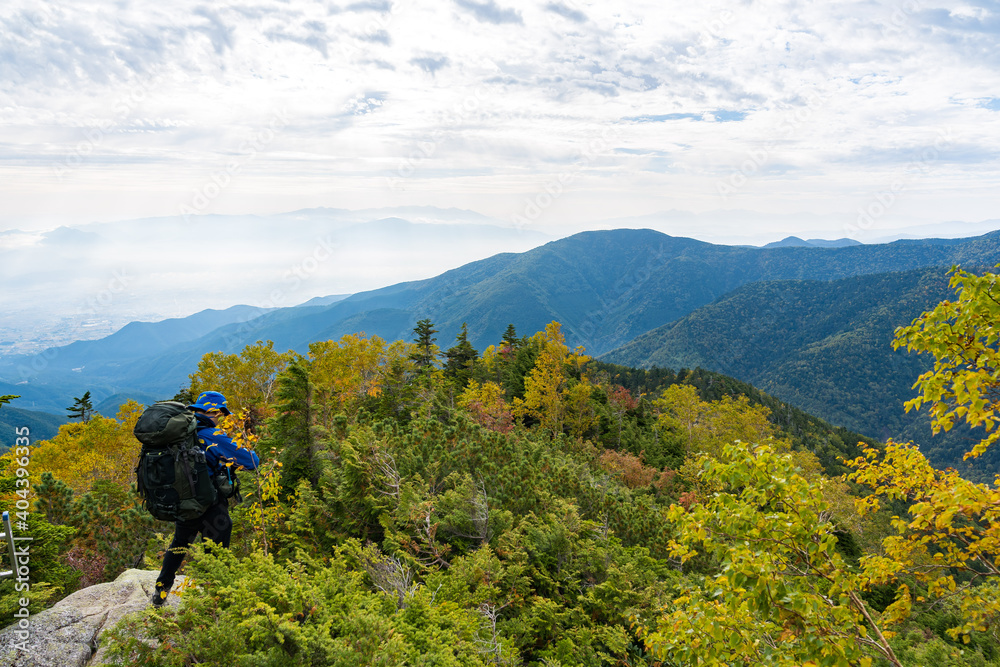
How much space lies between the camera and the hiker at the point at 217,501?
6.16m

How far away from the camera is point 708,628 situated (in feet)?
14.2

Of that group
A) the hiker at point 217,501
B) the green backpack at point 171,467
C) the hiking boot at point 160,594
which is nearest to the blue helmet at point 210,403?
the hiker at point 217,501

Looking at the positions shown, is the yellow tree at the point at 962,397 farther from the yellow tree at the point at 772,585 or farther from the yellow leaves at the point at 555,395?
the yellow leaves at the point at 555,395

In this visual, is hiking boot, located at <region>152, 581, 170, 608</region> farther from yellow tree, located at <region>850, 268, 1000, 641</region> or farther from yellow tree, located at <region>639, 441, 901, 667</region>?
yellow tree, located at <region>850, 268, 1000, 641</region>

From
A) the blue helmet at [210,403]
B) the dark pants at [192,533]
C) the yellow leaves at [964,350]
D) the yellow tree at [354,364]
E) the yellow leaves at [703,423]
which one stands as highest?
the yellow leaves at [964,350]

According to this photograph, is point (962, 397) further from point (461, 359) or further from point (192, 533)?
point (461, 359)

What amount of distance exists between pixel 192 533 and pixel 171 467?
106 cm

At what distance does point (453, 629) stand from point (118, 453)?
44.3m

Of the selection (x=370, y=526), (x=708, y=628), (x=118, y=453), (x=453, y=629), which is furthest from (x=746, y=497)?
(x=118, y=453)

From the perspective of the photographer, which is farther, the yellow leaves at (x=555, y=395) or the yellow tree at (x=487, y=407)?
the yellow leaves at (x=555, y=395)

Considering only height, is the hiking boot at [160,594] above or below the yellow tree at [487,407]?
above

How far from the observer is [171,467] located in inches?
232

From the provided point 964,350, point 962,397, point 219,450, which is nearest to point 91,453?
point 219,450

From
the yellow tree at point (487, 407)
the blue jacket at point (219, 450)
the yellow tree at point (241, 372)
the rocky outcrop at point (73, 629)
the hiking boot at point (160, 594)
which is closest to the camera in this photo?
the rocky outcrop at point (73, 629)
